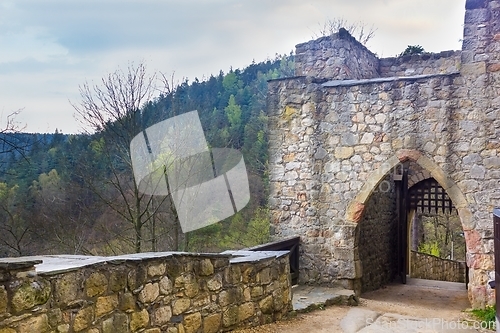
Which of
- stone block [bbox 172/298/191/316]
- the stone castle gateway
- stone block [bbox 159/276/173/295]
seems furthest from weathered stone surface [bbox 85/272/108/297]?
the stone castle gateway

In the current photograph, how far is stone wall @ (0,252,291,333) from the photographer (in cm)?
222

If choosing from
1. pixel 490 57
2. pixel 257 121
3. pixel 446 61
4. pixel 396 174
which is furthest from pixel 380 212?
pixel 257 121

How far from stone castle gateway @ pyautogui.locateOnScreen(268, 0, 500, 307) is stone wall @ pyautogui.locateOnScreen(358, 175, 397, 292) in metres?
0.10

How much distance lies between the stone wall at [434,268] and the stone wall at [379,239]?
8.95 ft

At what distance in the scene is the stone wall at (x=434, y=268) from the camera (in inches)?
484

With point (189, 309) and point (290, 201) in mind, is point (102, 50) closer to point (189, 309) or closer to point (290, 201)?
point (290, 201)

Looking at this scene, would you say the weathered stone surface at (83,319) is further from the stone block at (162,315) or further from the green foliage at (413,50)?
the green foliage at (413,50)

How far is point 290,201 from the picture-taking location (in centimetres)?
713

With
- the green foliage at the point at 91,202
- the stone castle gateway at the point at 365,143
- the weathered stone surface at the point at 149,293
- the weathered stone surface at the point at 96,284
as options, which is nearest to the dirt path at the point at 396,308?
the stone castle gateway at the point at 365,143

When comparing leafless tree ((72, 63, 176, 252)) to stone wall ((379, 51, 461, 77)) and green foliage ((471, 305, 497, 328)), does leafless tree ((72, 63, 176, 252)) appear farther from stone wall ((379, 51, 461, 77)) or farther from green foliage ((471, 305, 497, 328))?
green foliage ((471, 305, 497, 328))

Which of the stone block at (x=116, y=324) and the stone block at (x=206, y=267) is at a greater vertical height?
the stone block at (x=206, y=267)

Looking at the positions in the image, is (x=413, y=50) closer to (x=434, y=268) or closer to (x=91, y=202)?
(x=434, y=268)

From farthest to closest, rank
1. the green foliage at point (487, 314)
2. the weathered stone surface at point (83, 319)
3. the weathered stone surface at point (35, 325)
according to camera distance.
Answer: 1. the green foliage at point (487, 314)
2. the weathered stone surface at point (83, 319)
3. the weathered stone surface at point (35, 325)

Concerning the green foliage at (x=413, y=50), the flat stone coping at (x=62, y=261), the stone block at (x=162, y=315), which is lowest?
the stone block at (x=162, y=315)
